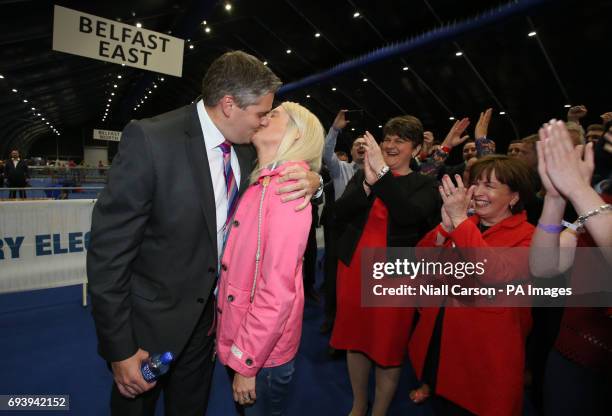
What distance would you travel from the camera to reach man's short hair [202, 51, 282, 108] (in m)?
1.40

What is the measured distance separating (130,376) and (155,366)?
0.11m

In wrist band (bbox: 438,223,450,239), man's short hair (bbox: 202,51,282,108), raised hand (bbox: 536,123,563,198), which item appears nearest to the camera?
raised hand (bbox: 536,123,563,198)

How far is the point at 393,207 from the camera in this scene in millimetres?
1919

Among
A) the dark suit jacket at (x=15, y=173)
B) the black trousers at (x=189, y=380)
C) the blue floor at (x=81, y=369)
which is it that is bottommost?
the blue floor at (x=81, y=369)

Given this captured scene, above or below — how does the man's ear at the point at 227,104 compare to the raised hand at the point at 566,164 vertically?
above

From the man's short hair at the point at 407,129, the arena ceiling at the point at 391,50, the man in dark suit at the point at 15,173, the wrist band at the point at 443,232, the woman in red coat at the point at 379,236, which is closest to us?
the wrist band at the point at 443,232

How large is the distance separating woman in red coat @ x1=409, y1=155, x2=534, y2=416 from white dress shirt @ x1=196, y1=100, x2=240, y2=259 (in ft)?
3.55

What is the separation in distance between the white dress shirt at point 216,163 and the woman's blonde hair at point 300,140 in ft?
0.53

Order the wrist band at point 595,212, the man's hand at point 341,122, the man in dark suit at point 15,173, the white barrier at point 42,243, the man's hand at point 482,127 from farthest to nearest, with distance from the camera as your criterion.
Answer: the man in dark suit at point 15,173 < the white barrier at point 42,243 < the man's hand at point 341,122 < the man's hand at point 482,127 < the wrist band at point 595,212

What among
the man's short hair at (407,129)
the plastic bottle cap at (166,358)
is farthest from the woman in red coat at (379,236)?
the plastic bottle cap at (166,358)

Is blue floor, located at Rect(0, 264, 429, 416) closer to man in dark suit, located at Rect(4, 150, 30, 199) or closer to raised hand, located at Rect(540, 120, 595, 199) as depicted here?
raised hand, located at Rect(540, 120, 595, 199)

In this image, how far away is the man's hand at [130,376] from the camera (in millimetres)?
1339

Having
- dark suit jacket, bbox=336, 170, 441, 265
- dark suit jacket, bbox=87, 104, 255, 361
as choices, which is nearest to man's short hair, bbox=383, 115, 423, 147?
dark suit jacket, bbox=336, 170, 441, 265

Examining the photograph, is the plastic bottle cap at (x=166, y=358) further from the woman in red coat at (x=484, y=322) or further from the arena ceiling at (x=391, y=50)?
the arena ceiling at (x=391, y=50)
